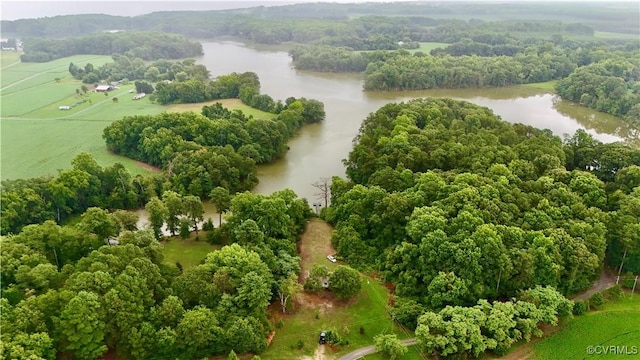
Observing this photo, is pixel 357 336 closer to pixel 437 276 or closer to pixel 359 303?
pixel 359 303

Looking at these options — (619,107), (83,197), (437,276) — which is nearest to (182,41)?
(83,197)

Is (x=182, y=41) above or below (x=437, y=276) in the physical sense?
above

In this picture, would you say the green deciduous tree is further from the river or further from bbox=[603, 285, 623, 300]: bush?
bbox=[603, 285, 623, 300]: bush

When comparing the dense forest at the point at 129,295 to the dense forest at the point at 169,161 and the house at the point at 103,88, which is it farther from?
the house at the point at 103,88

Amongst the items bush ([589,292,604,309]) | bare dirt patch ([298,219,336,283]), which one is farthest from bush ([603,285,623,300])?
bare dirt patch ([298,219,336,283])

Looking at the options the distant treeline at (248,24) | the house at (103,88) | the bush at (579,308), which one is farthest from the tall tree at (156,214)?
the distant treeline at (248,24)
